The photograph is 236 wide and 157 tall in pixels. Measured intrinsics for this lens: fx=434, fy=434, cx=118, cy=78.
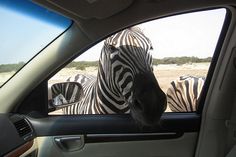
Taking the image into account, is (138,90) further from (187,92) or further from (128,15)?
(187,92)

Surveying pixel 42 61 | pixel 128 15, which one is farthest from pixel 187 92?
pixel 42 61

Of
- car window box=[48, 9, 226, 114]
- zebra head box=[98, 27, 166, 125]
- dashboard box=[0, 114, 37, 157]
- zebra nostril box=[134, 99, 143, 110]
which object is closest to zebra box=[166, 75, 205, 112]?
car window box=[48, 9, 226, 114]

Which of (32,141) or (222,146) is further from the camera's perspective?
(222,146)

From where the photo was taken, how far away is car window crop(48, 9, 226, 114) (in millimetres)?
2814

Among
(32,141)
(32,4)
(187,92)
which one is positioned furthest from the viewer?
(187,92)

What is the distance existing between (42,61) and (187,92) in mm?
1472

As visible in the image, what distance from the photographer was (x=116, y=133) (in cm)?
293

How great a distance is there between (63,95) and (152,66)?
631 mm

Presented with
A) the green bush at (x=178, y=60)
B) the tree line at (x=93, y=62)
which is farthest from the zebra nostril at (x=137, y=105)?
the green bush at (x=178, y=60)

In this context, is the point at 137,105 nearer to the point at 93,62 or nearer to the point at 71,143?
the point at 71,143

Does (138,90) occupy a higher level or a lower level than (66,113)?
higher

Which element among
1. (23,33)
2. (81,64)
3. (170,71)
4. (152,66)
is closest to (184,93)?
(170,71)

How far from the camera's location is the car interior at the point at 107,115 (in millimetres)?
2523

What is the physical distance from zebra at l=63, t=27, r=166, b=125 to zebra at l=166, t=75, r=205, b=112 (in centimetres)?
39
